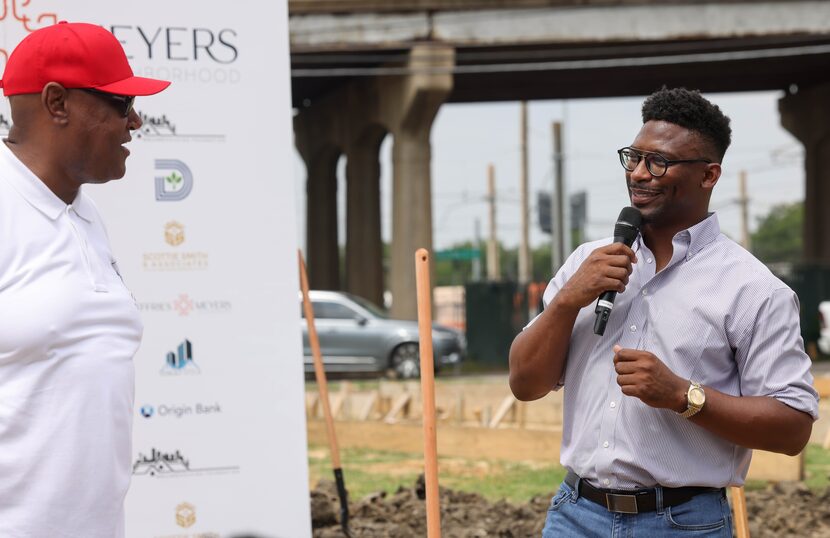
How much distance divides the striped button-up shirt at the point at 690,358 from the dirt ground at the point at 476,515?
15.4 ft

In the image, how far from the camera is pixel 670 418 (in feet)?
11.7

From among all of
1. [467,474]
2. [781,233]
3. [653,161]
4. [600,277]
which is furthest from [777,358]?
[781,233]

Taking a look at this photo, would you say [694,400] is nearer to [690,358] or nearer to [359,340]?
[690,358]

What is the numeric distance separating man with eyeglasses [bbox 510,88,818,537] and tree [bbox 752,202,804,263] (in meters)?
95.4

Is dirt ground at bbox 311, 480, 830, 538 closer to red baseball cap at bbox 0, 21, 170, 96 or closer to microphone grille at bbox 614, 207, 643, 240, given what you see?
microphone grille at bbox 614, 207, 643, 240

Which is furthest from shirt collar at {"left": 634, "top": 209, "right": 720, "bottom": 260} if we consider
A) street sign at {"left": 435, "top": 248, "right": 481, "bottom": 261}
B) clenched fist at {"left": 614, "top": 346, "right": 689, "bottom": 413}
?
street sign at {"left": 435, "top": 248, "right": 481, "bottom": 261}

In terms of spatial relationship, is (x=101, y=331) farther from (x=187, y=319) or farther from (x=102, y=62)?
(x=187, y=319)

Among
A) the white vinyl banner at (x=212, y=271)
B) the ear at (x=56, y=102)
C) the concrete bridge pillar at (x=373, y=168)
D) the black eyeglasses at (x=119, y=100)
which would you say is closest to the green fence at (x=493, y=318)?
the concrete bridge pillar at (x=373, y=168)

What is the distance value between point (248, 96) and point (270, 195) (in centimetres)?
53

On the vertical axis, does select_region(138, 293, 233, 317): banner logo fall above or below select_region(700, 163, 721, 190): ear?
below

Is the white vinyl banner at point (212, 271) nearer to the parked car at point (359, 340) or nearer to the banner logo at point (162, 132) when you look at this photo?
the banner logo at point (162, 132)

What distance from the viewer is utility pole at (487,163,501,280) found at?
223 feet

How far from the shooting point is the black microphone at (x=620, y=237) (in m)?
3.50

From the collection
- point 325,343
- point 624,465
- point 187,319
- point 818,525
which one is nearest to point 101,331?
point 624,465
